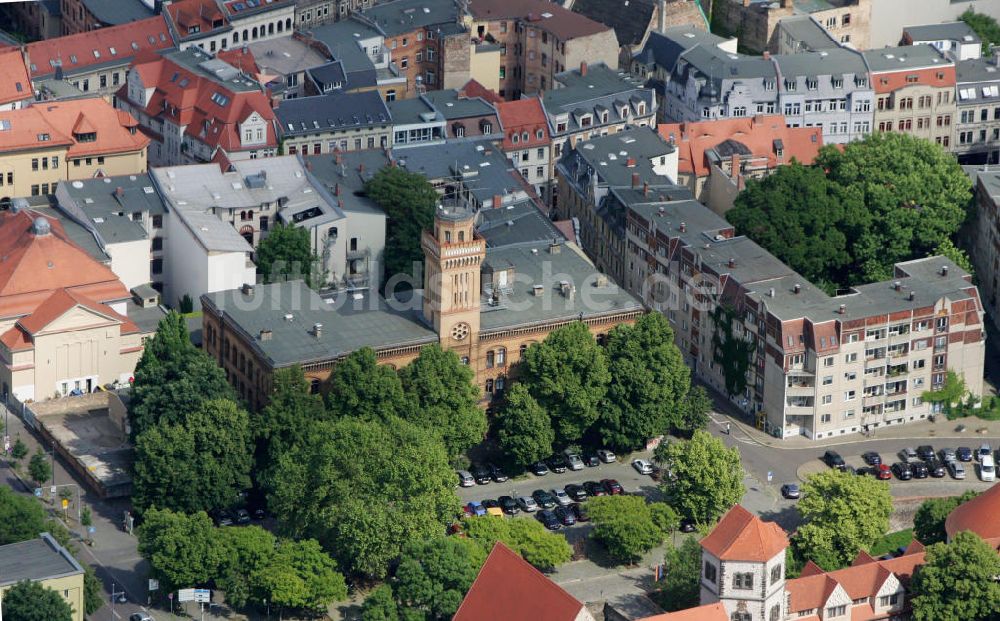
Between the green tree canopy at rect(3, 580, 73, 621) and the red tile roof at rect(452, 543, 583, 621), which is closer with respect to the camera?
the red tile roof at rect(452, 543, 583, 621)

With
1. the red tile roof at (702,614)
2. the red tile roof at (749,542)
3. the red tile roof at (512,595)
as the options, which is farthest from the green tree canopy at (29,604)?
the red tile roof at (749,542)

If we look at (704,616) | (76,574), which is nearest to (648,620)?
(704,616)

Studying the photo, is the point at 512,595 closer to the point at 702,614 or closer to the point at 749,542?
the point at 702,614

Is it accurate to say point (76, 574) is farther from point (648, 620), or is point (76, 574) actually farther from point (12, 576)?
point (648, 620)

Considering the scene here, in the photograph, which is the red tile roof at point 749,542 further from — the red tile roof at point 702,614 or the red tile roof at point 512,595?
the red tile roof at point 512,595

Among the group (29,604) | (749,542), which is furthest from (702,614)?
(29,604)

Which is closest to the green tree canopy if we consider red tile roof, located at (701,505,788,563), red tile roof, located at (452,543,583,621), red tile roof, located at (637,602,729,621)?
red tile roof, located at (452,543,583,621)

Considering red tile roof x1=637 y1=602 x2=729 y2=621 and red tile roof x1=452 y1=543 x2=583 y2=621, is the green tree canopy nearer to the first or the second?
red tile roof x1=452 y1=543 x2=583 y2=621

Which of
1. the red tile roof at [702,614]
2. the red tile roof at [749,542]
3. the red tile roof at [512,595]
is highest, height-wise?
the red tile roof at [749,542]
